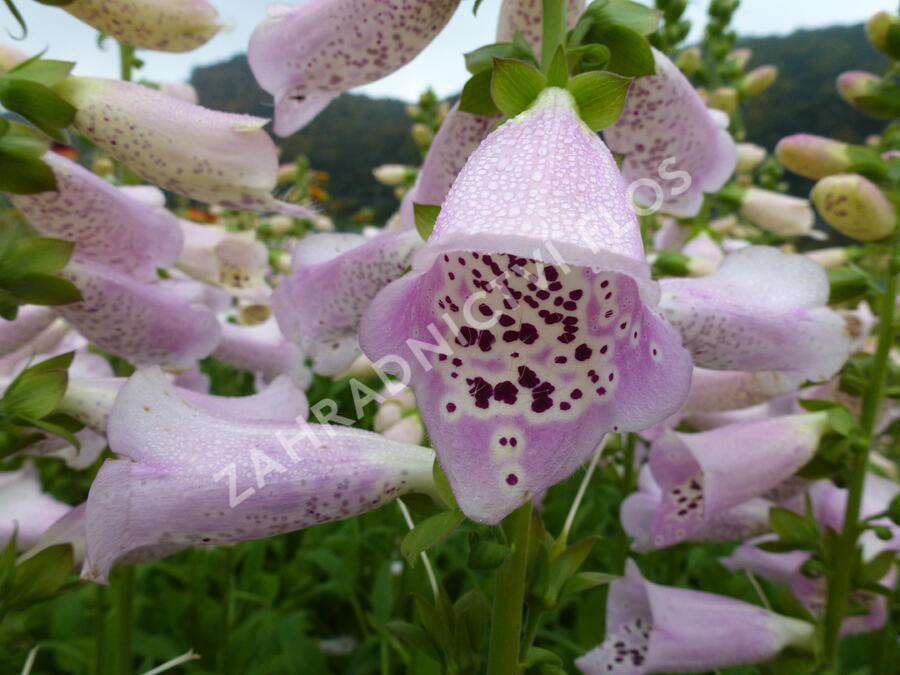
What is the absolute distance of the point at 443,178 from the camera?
0.88 m

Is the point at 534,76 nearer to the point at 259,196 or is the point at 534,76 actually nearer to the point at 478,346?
the point at 478,346

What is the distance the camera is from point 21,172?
79 centimetres

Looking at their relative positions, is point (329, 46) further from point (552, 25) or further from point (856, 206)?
point (856, 206)

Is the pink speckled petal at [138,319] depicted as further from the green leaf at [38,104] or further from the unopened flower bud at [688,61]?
the unopened flower bud at [688,61]

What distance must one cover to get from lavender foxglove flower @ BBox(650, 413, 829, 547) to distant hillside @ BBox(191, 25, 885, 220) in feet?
14.2

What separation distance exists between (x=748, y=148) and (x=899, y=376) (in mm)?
1102

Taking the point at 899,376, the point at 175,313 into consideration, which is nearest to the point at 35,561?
the point at 175,313

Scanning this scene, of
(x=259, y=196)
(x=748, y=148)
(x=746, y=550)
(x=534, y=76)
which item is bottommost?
(x=746, y=550)

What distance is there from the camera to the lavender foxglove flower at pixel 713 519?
1.17 metres

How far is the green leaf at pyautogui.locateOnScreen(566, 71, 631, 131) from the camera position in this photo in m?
0.60

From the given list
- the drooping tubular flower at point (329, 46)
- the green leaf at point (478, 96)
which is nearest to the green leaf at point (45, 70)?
the drooping tubular flower at point (329, 46)

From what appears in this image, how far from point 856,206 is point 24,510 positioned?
4.00ft

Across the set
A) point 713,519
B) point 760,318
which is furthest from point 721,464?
point 760,318

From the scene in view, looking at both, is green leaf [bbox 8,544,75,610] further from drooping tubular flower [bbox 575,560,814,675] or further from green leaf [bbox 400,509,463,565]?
drooping tubular flower [bbox 575,560,814,675]
